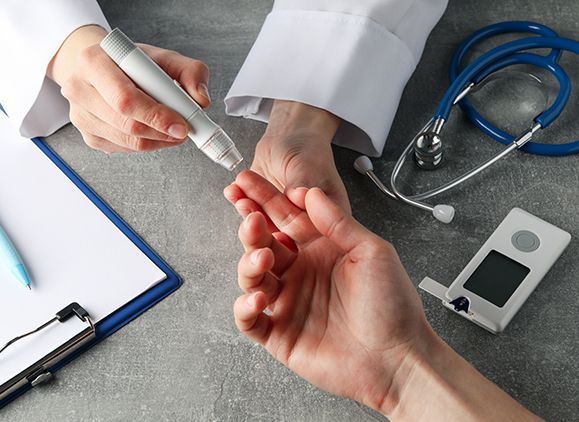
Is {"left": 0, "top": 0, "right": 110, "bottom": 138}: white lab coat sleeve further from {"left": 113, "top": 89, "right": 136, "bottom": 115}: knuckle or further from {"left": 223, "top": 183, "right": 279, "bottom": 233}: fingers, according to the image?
{"left": 223, "top": 183, "right": 279, "bottom": 233}: fingers

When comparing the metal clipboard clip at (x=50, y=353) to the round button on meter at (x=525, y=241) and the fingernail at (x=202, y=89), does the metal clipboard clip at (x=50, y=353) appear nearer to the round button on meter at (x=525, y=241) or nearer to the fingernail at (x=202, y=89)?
the fingernail at (x=202, y=89)

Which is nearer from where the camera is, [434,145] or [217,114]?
[434,145]

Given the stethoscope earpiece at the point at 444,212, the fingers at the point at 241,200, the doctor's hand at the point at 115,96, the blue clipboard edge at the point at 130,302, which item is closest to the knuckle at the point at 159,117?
the doctor's hand at the point at 115,96

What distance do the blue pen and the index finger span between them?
0.25 meters

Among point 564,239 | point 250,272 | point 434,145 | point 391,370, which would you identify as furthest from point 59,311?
point 564,239

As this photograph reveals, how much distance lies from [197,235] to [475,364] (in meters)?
0.40

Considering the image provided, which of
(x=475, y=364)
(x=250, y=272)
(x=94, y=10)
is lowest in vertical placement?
(x=475, y=364)

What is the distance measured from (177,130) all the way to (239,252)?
215 mm

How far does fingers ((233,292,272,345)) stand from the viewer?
779 mm

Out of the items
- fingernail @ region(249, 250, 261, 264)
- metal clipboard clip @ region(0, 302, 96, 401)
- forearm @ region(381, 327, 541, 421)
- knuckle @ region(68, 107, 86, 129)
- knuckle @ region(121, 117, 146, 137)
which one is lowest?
forearm @ region(381, 327, 541, 421)

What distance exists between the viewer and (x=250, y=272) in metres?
0.78

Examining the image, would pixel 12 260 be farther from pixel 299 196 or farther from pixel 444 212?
pixel 444 212

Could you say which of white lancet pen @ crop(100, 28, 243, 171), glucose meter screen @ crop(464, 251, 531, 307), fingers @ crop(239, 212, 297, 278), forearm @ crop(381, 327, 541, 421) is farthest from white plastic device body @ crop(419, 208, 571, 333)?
white lancet pen @ crop(100, 28, 243, 171)

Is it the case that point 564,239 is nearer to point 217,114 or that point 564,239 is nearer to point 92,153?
point 217,114
